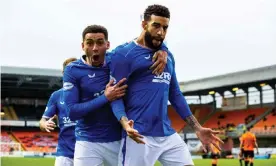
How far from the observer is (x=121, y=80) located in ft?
13.6

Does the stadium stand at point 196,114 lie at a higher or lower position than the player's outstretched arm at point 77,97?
lower

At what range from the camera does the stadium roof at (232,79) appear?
131ft

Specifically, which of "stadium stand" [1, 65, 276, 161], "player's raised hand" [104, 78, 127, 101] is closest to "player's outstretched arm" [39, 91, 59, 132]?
"player's raised hand" [104, 78, 127, 101]

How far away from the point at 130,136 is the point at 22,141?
45.2 metres

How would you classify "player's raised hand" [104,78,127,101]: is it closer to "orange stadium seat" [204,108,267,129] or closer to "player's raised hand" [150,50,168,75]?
Answer: "player's raised hand" [150,50,168,75]

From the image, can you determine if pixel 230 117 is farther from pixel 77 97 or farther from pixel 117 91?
pixel 117 91

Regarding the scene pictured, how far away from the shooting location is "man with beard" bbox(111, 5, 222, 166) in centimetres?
414

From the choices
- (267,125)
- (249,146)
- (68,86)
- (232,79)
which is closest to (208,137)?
(68,86)

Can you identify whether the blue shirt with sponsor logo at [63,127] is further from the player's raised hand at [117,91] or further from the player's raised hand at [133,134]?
the player's raised hand at [133,134]

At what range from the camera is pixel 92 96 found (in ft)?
15.2

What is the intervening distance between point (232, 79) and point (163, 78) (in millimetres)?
39587

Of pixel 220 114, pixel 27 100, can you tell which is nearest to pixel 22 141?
pixel 27 100

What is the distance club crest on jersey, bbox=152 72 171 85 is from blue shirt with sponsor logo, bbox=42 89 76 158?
79.6 inches

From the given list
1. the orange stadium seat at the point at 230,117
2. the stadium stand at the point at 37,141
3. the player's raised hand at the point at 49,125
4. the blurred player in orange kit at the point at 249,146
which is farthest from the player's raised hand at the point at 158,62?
the stadium stand at the point at 37,141
